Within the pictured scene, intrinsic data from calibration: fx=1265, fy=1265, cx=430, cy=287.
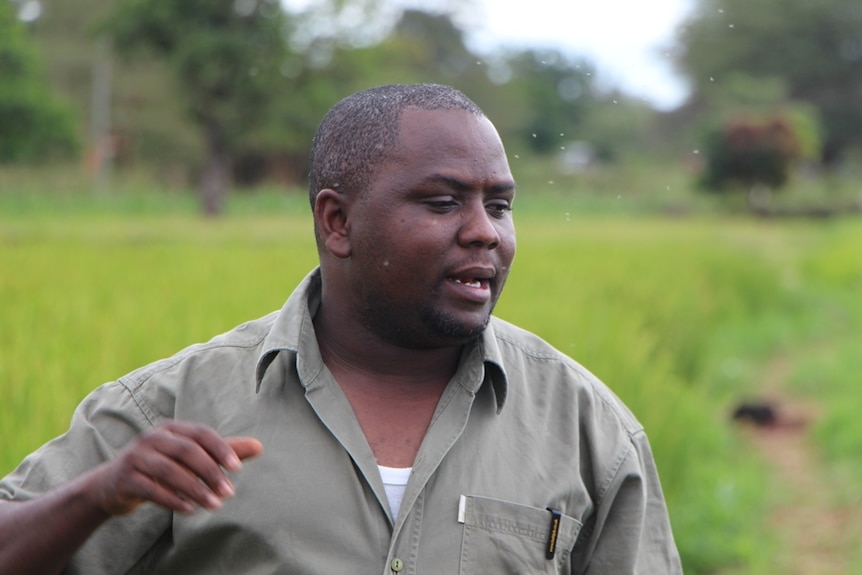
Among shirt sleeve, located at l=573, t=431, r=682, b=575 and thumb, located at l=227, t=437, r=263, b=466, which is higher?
thumb, located at l=227, t=437, r=263, b=466

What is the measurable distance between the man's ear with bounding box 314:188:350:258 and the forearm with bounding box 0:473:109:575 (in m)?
0.57

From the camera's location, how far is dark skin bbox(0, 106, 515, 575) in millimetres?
1967

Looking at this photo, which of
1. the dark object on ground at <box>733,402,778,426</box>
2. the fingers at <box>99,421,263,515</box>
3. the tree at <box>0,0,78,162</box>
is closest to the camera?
the fingers at <box>99,421,263,515</box>

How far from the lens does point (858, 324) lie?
12906mm

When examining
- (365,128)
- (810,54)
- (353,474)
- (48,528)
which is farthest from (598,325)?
(810,54)

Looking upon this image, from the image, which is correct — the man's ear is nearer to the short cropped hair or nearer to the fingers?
the short cropped hair

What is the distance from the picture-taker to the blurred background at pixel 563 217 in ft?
16.9

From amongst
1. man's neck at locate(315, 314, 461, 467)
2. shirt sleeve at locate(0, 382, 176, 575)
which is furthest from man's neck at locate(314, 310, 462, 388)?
shirt sleeve at locate(0, 382, 176, 575)

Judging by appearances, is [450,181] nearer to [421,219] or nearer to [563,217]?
[421,219]

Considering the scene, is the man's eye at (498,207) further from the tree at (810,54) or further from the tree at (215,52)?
the tree at (810,54)

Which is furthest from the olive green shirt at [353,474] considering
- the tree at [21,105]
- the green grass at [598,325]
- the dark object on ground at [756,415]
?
the tree at [21,105]

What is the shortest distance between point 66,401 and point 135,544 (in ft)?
5.09

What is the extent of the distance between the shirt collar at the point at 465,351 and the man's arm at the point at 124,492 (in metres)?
0.35

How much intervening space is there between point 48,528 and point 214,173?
23818 mm
